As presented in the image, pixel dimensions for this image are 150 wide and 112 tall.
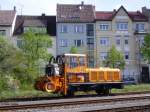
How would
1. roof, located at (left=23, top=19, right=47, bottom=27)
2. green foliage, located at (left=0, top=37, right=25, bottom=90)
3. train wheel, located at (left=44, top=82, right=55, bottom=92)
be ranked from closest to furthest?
train wheel, located at (left=44, top=82, right=55, bottom=92) → green foliage, located at (left=0, top=37, right=25, bottom=90) → roof, located at (left=23, top=19, right=47, bottom=27)

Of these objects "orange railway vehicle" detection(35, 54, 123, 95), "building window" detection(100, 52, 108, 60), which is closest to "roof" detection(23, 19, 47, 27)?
"building window" detection(100, 52, 108, 60)

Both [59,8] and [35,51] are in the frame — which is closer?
[35,51]

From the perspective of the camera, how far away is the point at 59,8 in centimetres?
8481

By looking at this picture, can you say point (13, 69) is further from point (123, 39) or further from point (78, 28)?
point (123, 39)

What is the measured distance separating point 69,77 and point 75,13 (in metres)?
52.6

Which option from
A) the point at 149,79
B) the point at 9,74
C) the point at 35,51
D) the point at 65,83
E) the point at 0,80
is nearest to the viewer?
the point at 65,83

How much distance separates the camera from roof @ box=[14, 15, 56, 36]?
8219cm

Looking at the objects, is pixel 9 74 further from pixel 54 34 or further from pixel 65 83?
pixel 54 34

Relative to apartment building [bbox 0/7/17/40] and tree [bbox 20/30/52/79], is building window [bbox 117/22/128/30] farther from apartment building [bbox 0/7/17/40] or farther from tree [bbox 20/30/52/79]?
tree [bbox 20/30/52/79]

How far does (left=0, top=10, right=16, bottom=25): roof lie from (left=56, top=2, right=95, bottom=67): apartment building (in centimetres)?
772

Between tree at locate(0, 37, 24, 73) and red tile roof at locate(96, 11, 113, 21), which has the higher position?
red tile roof at locate(96, 11, 113, 21)

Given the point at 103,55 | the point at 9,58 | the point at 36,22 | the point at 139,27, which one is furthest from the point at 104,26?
the point at 9,58

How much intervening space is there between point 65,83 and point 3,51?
9.83m

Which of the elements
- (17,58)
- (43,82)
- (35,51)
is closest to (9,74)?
(17,58)
